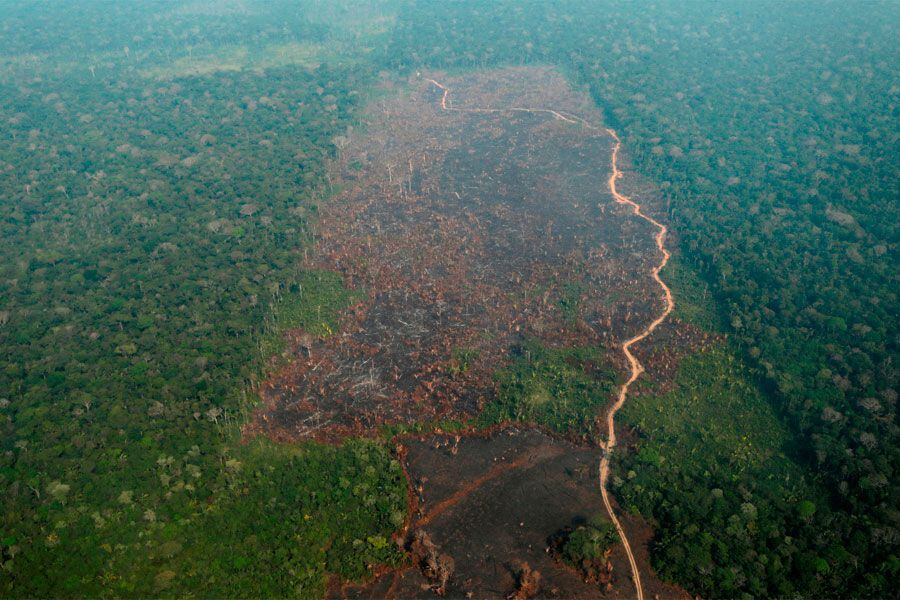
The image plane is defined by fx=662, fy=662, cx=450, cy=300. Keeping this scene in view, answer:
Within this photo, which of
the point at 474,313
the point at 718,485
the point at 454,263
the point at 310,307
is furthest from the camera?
the point at 454,263

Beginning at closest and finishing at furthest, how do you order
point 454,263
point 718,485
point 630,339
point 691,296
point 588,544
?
1. point 588,544
2. point 718,485
3. point 630,339
4. point 691,296
5. point 454,263

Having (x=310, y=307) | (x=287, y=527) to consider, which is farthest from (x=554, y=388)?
(x=310, y=307)

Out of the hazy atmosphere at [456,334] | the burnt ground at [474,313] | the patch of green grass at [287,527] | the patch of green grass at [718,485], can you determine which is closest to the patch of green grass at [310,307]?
the hazy atmosphere at [456,334]

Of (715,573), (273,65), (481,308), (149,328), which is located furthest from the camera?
(273,65)

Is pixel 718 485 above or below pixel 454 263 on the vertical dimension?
below

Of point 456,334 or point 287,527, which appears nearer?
point 287,527

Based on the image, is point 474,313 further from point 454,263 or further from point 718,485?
point 718,485

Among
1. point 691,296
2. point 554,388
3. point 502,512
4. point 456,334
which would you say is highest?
point 691,296

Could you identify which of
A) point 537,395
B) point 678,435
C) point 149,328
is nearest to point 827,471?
point 678,435

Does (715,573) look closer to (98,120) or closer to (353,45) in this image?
(98,120)
